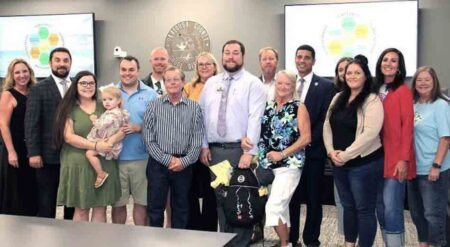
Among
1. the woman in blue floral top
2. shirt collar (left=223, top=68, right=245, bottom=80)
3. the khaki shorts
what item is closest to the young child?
the khaki shorts

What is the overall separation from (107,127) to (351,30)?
389 cm

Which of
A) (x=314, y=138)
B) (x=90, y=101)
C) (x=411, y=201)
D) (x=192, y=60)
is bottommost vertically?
(x=411, y=201)

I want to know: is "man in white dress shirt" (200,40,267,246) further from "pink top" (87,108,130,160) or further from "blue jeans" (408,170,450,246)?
"blue jeans" (408,170,450,246)

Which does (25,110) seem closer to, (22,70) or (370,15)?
(22,70)

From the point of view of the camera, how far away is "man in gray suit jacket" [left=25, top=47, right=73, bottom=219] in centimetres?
380

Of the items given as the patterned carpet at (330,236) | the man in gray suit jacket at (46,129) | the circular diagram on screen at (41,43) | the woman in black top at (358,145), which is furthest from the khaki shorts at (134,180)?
the circular diagram on screen at (41,43)

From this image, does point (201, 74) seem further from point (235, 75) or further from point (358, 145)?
point (358, 145)

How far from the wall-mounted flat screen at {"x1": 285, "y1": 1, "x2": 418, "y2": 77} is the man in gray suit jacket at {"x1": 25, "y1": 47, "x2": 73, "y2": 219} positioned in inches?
136

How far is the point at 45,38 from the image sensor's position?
7.45m

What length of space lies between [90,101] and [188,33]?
140 inches

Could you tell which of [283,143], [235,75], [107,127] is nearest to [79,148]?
[107,127]

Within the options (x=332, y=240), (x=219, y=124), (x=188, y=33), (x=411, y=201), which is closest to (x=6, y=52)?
(x=188, y=33)

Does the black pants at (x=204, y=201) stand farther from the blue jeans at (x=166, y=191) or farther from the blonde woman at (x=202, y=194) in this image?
the blue jeans at (x=166, y=191)

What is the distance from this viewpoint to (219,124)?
3738 mm
